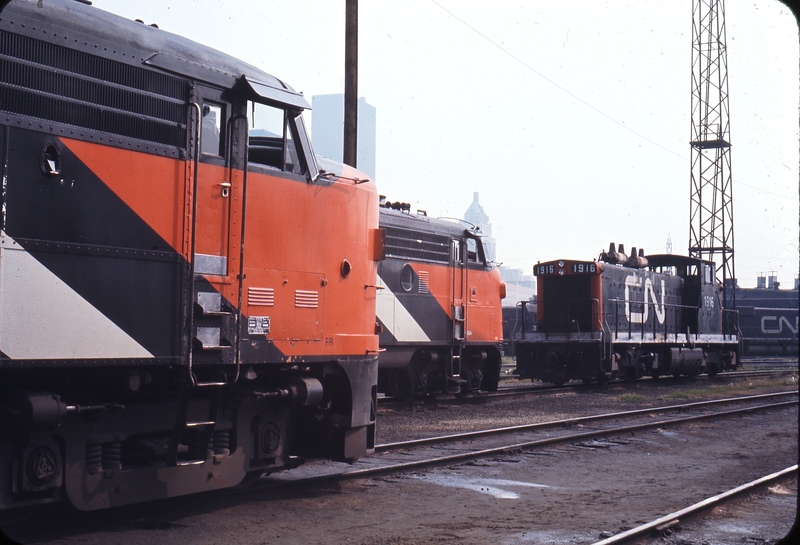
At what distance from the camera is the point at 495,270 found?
18.1 m

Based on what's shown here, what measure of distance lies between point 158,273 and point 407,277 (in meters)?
9.84

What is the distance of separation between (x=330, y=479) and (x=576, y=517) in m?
2.50

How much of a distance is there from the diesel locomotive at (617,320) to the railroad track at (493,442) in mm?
5054

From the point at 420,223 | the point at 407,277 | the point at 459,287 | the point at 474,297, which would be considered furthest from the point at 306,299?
the point at 474,297

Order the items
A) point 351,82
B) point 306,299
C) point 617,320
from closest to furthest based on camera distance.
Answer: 1. point 306,299
2. point 351,82
3. point 617,320

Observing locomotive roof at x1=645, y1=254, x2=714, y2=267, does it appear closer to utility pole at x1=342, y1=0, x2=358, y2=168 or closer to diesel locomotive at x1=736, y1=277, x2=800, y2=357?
utility pole at x1=342, y1=0, x2=358, y2=168

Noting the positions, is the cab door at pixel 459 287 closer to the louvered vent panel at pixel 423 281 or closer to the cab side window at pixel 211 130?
the louvered vent panel at pixel 423 281

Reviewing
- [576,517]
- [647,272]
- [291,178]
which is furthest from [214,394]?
[647,272]

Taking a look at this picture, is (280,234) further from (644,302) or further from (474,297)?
(644,302)

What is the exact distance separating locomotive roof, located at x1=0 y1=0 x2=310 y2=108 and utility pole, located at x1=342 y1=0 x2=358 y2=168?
25.4 feet

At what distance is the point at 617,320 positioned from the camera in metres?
21.2

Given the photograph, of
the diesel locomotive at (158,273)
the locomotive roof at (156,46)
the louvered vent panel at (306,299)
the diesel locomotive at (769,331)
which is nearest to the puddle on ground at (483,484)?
the diesel locomotive at (158,273)

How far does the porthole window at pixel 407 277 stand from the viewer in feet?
49.6

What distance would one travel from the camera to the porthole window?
15.1 metres
